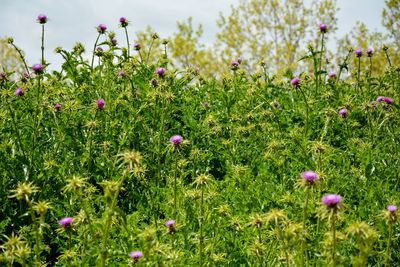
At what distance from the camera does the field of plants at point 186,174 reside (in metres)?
2.47

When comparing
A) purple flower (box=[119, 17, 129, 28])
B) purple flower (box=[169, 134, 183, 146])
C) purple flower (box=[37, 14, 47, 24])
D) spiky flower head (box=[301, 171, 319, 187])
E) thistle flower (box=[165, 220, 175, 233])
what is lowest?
thistle flower (box=[165, 220, 175, 233])

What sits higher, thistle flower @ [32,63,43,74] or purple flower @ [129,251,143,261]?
thistle flower @ [32,63,43,74]

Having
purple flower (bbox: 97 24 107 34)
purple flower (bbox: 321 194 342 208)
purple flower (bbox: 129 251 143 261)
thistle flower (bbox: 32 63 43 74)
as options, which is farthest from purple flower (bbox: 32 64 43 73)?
purple flower (bbox: 321 194 342 208)

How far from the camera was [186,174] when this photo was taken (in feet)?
12.3

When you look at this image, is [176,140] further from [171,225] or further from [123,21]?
[123,21]

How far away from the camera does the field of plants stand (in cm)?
247

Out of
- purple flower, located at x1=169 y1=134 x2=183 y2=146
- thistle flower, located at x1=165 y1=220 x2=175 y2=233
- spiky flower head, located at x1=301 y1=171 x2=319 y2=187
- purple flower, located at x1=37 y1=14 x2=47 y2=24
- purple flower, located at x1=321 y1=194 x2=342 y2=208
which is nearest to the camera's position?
purple flower, located at x1=321 y1=194 x2=342 y2=208

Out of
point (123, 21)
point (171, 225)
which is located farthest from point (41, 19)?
point (171, 225)

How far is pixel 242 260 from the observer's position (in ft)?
9.91

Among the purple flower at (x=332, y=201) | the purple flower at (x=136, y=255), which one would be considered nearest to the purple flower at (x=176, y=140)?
the purple flower at (x=136, y=255)

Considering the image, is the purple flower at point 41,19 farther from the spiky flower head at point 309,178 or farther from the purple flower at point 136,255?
the spiky flower head at point 309,178

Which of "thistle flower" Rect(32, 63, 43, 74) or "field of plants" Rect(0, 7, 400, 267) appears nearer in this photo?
"field of plants" Rect(0, 7, 400, 267)

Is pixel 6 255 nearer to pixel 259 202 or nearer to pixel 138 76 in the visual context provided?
pixel 259 202

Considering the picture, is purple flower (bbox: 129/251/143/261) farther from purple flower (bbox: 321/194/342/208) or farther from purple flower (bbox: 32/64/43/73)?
purple flower (bbox: 32/64/43/73)
